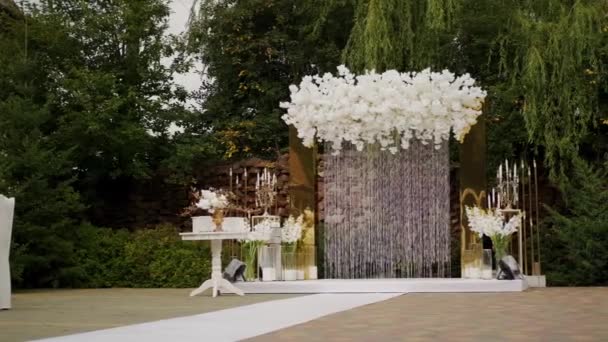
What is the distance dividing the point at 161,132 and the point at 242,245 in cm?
390

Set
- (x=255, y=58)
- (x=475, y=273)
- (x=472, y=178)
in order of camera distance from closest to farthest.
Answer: (x=475, y=273) < (x=472, y=178) < (x=255, y=58)

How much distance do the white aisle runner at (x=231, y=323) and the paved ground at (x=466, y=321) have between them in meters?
0.17

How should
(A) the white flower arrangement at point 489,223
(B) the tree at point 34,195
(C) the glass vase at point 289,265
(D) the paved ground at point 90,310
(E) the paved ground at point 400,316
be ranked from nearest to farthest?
1. (E) the paved ground at point 400,316
2. (D) the paved ground at point 90,310
3. (A) the white flower arrangement at point 489,223
4. (C) the glass vase at point 289,265
5. (B) the tree at point 34,195

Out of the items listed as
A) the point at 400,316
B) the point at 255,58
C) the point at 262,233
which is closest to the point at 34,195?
the point at 262,233

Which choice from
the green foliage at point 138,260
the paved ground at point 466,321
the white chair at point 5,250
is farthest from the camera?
the green foliage at point 138,260

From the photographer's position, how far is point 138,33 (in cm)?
1284

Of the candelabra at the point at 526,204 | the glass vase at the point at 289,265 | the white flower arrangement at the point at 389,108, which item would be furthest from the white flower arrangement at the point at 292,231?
the candelabra at the point at 526,204

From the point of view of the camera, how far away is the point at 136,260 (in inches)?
439

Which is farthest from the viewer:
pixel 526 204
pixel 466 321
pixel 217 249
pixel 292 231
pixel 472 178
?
pixel 526 204

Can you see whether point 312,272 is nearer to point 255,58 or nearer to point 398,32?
point 398,32

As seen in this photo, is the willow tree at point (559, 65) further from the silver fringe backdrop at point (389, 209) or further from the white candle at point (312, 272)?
the white candle at point (312, 272)

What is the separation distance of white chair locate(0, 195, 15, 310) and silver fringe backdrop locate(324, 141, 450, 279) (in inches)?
132

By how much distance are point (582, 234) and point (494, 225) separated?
1.73 metres

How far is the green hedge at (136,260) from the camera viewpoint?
10.9m
